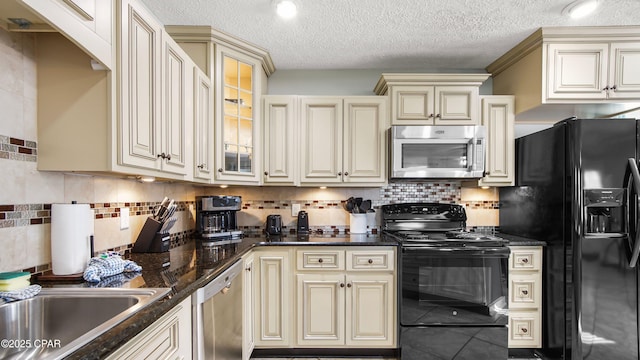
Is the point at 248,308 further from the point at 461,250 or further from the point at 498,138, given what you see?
the point at 498,138

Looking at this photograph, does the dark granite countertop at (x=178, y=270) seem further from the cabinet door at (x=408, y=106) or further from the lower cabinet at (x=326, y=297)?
the cabinet door at (x=408, y=106)

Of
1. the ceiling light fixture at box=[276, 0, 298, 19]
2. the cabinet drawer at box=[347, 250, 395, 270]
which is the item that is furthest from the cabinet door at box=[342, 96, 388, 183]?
the ceiling light fixture at box=[276, 0, 298, 19]

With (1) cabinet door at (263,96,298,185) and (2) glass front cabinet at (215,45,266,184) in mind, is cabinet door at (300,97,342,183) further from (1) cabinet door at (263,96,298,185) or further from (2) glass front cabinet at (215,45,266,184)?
(2) glass front cabinet at (215,45,266,184)

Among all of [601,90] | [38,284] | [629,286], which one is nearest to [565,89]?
[601,90]

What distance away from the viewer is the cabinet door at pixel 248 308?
2035mm

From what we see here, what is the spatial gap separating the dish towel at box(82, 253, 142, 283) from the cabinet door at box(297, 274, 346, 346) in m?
1.22

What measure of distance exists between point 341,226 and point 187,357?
5.94ft

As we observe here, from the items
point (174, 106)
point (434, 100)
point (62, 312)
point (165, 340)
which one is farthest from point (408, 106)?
point (62, 312)

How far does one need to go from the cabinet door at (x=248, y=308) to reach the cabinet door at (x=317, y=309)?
34 cm

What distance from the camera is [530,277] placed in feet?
7.55

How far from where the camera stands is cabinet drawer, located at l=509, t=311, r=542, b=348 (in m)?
2.29

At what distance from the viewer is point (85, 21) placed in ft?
3.43

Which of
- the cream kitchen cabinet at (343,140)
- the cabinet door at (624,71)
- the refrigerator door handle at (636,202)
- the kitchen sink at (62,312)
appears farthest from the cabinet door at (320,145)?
the cabinet door at (624,71)

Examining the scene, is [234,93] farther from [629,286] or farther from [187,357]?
[629,286]
